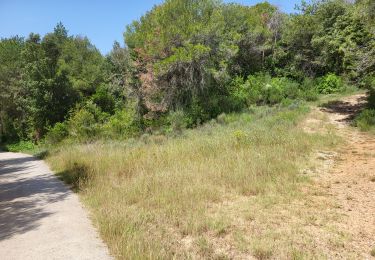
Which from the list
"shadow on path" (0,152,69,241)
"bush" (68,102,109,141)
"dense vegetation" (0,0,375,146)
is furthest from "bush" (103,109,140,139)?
"shadow on path" (0,152,69,241)

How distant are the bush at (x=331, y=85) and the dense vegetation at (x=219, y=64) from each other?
63 millimetres

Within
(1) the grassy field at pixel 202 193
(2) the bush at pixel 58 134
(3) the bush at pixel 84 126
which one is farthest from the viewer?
(2) the bush at pixel 58 134

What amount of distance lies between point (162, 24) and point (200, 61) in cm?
327

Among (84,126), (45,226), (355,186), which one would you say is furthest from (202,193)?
(84,126)

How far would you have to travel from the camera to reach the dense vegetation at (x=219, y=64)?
17.5 meters

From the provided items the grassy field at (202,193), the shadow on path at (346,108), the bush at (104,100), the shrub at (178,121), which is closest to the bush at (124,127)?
the shrub at (178,121)

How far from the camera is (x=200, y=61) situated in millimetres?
18141

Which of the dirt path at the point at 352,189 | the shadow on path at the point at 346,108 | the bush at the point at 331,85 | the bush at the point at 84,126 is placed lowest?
the dirt path at the point at 352,189

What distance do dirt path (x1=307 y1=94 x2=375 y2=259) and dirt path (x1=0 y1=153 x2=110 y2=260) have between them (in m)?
3.63

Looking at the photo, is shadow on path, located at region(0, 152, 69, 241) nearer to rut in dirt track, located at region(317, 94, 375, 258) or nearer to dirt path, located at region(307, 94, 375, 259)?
dirt path, located at region(307, 94, 375, 259)

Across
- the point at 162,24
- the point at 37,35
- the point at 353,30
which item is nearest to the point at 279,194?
the point at 353,30

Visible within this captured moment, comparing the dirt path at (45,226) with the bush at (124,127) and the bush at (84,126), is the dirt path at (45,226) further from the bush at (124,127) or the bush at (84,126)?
the bush at (84,126)

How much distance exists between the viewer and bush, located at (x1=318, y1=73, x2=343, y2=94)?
21.6 metres

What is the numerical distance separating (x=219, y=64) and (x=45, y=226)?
14435 millimetres
